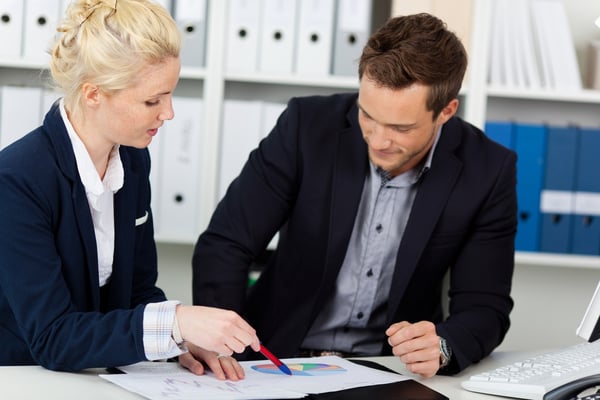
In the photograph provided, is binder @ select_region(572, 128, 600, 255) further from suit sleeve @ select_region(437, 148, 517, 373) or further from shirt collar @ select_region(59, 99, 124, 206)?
shirt collar @ select_region(59, 99, 124, 206)

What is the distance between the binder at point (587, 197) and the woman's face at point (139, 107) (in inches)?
58.7

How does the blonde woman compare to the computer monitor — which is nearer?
the blonde woman

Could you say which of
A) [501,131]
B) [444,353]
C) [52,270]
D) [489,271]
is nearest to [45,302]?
[52,270]

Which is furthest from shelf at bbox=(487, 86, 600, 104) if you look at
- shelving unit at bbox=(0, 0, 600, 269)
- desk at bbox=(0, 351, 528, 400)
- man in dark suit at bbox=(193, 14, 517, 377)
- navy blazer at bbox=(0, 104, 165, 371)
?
navy blazer at bbox=(0, 104, 165, 371)

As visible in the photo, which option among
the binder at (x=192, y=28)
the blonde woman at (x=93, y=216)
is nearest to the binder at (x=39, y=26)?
the binder at (x=192, y=28)

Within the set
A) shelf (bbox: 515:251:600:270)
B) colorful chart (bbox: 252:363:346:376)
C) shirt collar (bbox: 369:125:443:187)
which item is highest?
shirt collar (bbox: 369:125:443:187)

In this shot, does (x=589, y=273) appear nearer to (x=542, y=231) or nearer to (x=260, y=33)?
(x=542, y=231)

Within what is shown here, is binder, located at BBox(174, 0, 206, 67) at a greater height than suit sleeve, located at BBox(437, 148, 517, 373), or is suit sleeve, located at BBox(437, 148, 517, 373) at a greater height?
binder, located at BBox(174, 0, 206, 67)

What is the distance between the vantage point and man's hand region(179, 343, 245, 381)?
Result: 142 centimetres

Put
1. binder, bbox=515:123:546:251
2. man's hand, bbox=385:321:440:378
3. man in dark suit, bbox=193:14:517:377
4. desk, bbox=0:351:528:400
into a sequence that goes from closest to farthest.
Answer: desk, bbox=0:351:528:400, man's hand, bbox=385:321:440:378, man in dark suit, bbox=193:14:517:377, binder, bbox=515:123:546:251

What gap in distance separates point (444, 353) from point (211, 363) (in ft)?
1.31

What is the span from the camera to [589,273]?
3.02m

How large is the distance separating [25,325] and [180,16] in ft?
4.51

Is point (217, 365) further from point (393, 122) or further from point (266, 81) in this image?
point (266, 81)
